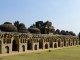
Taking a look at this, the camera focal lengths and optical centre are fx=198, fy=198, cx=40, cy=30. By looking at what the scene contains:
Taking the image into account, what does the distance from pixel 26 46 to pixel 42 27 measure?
2407 cm

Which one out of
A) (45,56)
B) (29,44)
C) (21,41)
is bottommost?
(45,56)

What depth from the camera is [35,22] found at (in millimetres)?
69562

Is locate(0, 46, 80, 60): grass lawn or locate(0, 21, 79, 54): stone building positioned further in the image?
locate(0, 21, 79, 54): stone building

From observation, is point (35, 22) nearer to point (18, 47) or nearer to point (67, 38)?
point (67, 38)

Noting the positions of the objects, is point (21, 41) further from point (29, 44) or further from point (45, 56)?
point (45, 56)

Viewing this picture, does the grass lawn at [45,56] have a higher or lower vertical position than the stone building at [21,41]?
lower

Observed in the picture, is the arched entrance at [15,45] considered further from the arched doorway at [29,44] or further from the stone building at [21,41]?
the arched doorway at [29,44]

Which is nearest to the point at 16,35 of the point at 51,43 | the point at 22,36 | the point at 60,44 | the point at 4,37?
the point at 22,36

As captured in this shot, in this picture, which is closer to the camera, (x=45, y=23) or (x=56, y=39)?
(x=56, y=39)

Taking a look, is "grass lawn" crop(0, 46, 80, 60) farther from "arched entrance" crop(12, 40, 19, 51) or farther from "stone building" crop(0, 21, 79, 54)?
"arched entrance" crop(12, 40, 19, 51)

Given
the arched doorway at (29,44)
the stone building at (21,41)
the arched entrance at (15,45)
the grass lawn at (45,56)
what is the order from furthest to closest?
the arched doorway at (29,44)
the arched entrance at (15,45)
the stone building at (21,41)
the grass lawn at (45,56)

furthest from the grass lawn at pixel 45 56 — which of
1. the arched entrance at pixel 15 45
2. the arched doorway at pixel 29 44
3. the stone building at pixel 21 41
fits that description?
the arched doorway at pixel 29 44

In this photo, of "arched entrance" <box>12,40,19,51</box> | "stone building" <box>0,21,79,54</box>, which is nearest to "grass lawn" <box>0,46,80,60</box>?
"stone building" <box>0,21,79,54</box>

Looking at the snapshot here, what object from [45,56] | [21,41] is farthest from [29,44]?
[45,56]
